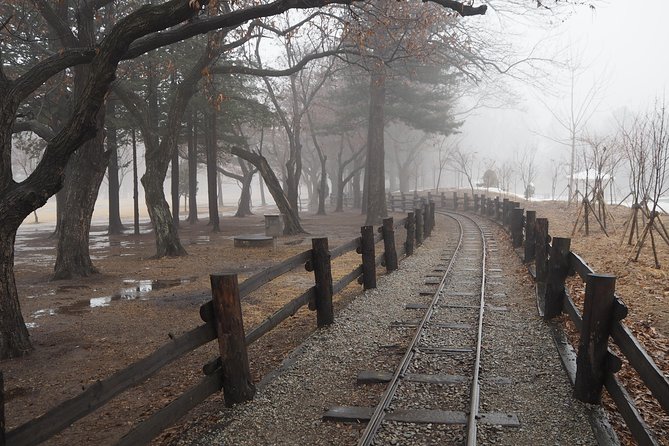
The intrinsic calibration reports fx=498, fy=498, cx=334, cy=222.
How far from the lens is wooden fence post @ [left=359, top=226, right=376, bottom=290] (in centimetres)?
912

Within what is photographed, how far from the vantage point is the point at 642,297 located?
25.5ft

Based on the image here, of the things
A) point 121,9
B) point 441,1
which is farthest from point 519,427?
point 121,9

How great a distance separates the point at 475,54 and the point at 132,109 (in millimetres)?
14408

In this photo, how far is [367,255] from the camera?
930 cm

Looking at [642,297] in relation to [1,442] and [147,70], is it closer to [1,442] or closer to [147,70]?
[1,442]

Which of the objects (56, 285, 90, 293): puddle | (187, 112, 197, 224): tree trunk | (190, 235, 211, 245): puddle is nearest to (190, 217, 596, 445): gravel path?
(56, 285, 90, 293): puddle

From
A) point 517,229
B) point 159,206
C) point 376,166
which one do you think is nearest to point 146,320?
point 159,206

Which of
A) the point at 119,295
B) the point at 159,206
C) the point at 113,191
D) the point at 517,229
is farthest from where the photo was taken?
the point at 113,191

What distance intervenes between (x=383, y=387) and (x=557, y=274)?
299 cm

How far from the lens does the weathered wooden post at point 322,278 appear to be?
6898mm

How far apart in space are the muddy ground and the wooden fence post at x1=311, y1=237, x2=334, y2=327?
0.43 m

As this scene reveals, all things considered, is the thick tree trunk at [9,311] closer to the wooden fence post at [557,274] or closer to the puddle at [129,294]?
the puddle at [129,294]

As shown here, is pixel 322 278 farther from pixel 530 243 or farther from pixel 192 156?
pixel 192 156

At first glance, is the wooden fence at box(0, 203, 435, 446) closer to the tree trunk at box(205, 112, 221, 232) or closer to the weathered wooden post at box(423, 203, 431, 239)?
the weathered wooden post at box(423, 203, 431, 239)
